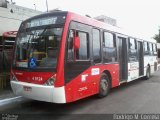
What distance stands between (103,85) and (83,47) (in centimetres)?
209

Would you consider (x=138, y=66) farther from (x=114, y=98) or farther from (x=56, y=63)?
(x=56, y=63)

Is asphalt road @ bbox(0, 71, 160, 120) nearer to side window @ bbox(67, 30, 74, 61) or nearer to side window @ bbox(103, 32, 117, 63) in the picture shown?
side window @ bbox(103, 32, 117, 63)

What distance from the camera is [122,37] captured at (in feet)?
35.4

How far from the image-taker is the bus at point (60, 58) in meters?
6.42

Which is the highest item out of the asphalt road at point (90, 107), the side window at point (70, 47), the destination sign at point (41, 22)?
the destination sign at point (41, 22)

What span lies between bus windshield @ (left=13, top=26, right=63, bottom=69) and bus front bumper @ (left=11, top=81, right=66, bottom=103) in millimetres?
561

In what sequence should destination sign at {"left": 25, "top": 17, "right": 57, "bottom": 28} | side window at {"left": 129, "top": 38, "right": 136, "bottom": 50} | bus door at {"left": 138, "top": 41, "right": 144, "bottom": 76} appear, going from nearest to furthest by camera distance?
A: destination sign at {"left": 25, "top": 17, "right": 57, "bottom": 28}, side window at {"left": 129, "top": 38, "right": 136, "bottom": 50}, bus door at {"left": 138, "top": 41, "right": 144, "bottom": 76}

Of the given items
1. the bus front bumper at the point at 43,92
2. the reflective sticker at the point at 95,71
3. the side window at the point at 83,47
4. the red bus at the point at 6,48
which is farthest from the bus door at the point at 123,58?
the red bus at the point at 6,48

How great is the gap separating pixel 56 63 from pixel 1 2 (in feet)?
24.3

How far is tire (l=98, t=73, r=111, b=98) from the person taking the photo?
8713 millimetres

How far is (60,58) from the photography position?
6.37 metres

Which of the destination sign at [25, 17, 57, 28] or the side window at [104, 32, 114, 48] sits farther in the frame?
the side window at [104, 32, 114, 48]

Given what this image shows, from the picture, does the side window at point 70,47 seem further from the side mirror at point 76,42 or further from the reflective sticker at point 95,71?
the reflective sticker at point 95,71

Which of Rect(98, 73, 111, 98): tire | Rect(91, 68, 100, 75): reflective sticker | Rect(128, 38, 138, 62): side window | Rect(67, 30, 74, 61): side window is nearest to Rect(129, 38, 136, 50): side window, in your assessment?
Rect(128, 38, 138, 62): side window
